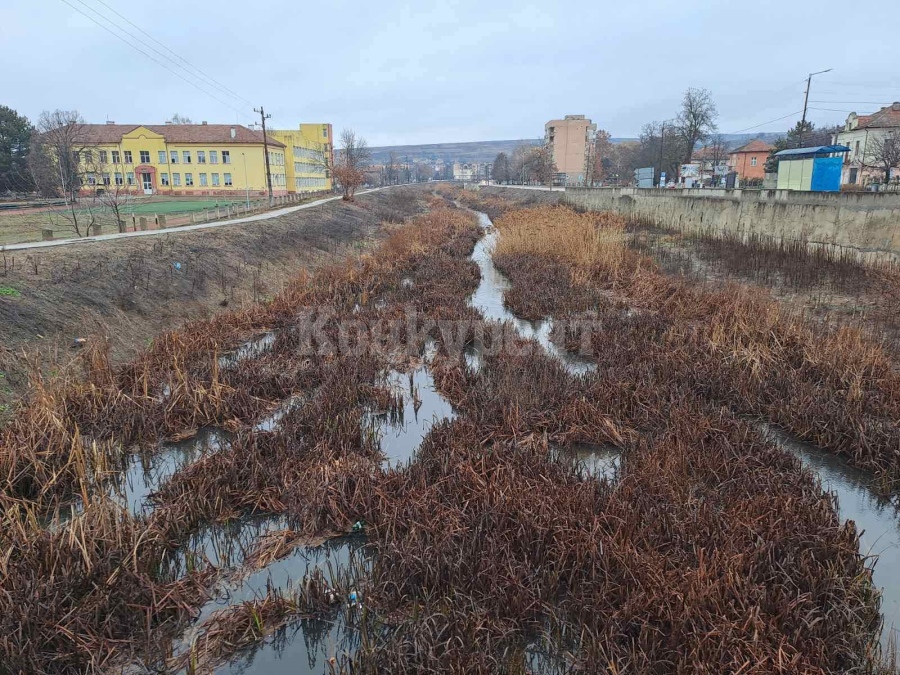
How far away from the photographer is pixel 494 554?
4.98m

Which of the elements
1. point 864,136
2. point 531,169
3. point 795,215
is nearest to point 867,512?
point 795,215

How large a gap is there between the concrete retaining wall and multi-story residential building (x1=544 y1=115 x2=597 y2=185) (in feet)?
303

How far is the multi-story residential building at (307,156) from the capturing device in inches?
2872

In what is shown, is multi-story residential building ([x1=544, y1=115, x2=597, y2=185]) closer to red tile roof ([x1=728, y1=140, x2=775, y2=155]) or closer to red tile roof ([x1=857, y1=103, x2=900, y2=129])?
red tile roof ([x1=728, y1=140, x2=775, y2=155])

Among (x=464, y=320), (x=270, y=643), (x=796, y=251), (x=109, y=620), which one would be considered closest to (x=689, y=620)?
(x=270, y=643)

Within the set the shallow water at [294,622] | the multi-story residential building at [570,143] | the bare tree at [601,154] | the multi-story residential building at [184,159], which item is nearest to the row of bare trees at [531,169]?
the multi-story residential building at [570,143]

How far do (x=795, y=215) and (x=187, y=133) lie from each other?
204 ft

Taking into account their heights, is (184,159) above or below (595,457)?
above

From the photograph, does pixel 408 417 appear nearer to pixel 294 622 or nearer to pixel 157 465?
pixel 157 465

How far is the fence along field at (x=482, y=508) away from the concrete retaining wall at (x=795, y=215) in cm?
673

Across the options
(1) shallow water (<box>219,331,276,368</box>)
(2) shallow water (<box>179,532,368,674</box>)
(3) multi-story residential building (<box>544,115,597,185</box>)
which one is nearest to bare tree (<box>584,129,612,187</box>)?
(3) multi-story residential building (<box>544,115,597,185</box>)

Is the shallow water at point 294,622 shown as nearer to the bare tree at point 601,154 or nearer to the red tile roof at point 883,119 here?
the red tile roof at point 883,119

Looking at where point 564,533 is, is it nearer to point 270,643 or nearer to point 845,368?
point 270,643

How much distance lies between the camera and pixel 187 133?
6275cm
